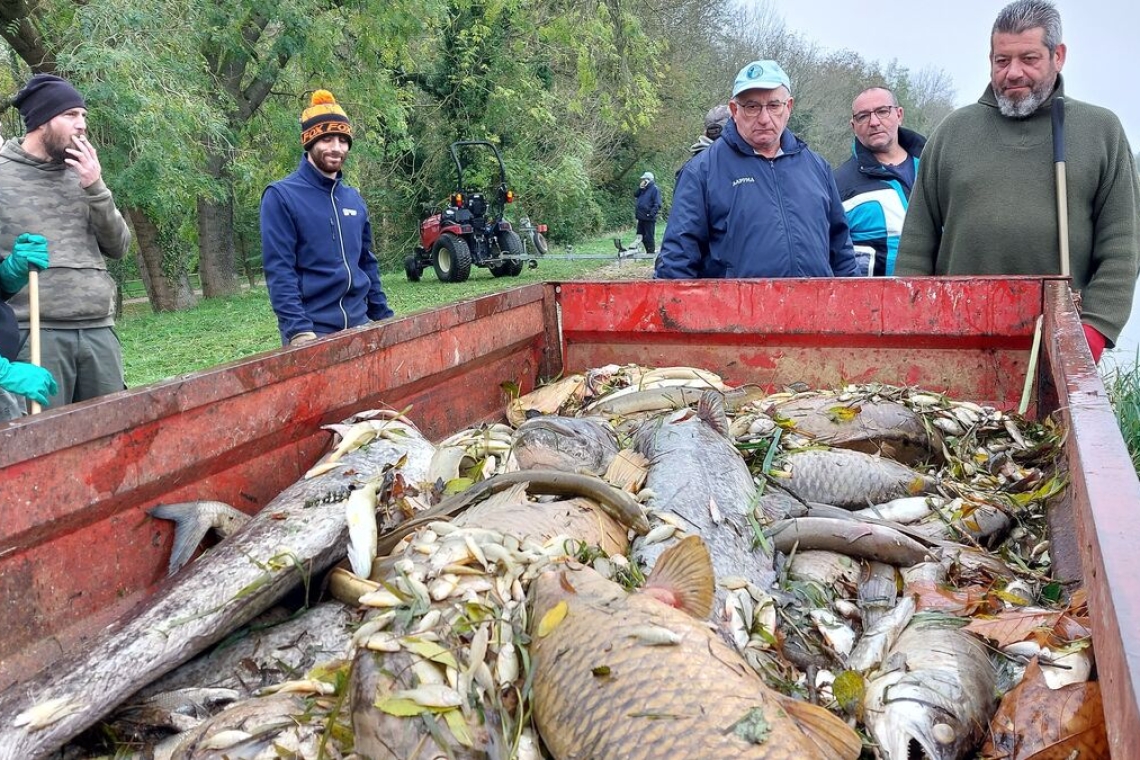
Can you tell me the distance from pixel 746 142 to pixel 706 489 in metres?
2.50

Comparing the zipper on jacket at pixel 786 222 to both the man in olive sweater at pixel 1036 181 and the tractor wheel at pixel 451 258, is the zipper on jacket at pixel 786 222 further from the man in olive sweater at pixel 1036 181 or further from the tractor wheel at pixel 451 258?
the tractor wheel at pixel 451 258

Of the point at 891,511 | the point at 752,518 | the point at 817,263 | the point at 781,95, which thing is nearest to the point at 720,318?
the point at 817,263

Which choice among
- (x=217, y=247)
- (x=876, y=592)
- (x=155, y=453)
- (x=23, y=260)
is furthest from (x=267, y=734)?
(x=217, y=247)

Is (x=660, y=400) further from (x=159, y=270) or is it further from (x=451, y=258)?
(x=159, y=270)

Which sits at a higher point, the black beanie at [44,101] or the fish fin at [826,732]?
the black beanie at [44,101]

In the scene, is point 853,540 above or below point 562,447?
below

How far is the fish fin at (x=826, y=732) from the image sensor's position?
5.39 ft

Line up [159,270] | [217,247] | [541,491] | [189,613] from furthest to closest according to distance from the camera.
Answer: [217,247] → [159,270] → [541,491] → [189,613]

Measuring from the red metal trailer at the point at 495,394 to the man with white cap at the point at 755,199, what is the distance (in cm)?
49

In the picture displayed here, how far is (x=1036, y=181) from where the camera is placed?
430 cm

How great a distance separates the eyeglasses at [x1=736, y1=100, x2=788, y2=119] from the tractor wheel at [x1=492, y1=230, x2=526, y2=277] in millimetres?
14039

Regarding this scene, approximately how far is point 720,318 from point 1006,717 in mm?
2663

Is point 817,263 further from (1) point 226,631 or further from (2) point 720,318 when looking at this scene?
(1) point 226,631

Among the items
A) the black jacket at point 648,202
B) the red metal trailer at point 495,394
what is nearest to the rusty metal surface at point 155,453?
the red metal trailer at point 495,394
